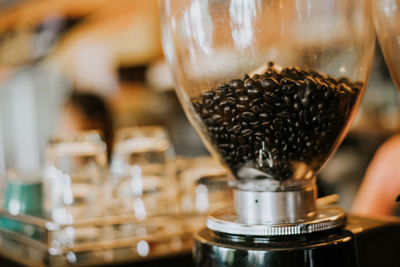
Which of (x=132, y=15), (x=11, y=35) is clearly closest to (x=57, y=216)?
(x=132, y=15)

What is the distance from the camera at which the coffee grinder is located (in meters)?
0.56

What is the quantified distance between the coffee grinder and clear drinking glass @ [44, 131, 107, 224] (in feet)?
1.81

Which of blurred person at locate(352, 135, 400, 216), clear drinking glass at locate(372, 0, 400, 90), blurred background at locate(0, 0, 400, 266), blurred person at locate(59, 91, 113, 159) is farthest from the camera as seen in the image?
blurred person at locate(59, 91, 113, 159)

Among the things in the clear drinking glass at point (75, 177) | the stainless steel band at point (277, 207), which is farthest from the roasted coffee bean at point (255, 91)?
the clear drinking glass at point (75, 177)

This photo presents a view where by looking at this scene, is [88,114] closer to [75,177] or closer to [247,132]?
[75,177]

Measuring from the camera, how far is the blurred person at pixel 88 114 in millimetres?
4551

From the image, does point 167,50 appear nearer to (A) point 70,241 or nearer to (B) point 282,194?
(B) point 282,194

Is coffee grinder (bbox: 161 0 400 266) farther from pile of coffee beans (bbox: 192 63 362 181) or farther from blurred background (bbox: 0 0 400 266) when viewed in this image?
blurred background (bbox: 0 0 400 266)

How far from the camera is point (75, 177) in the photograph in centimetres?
115

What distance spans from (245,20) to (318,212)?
0.81 ft

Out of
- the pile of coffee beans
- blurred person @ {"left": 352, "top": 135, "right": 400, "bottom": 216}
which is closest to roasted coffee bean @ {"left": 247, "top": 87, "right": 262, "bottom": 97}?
the pile of coffee beans

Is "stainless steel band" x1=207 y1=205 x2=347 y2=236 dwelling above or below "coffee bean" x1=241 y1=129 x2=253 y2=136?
below

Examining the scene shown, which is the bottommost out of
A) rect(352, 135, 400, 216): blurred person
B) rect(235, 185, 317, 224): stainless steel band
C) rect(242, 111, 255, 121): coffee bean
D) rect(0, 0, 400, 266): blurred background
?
rect(352, 135, 400, 216): blurred person

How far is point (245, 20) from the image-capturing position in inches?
22.5
